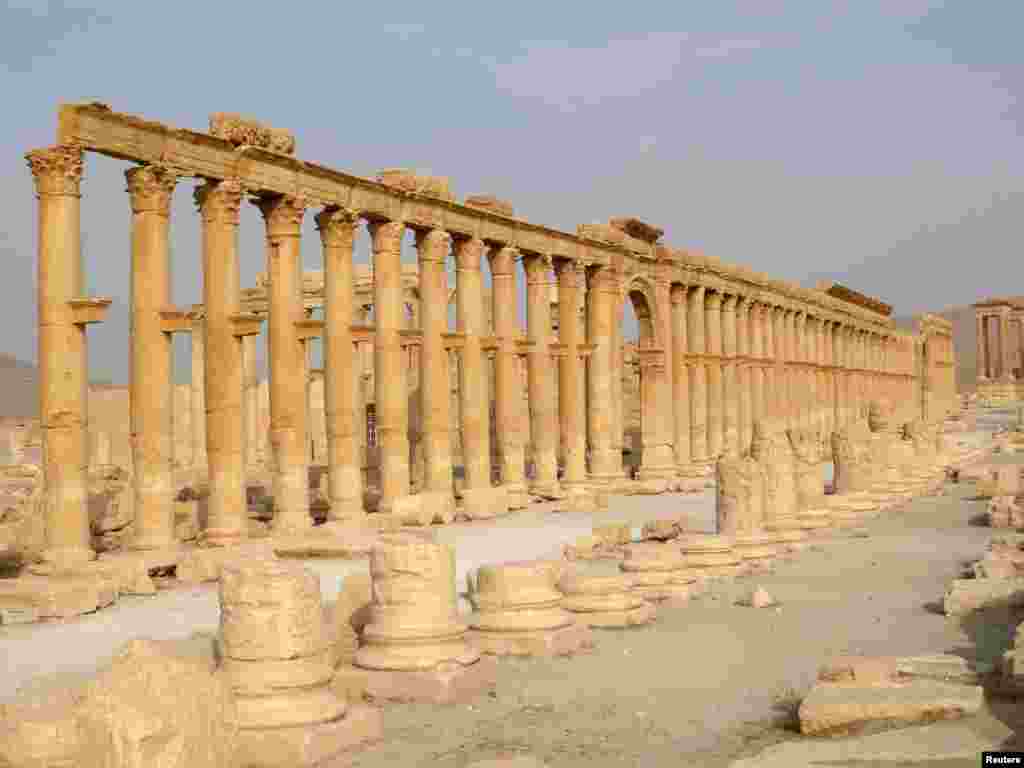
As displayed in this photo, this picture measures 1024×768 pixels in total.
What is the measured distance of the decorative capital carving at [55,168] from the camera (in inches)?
715

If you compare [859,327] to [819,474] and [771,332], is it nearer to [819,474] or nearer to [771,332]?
[771,332]

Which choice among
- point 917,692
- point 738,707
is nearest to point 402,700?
point 738,707

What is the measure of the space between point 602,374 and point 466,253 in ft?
26.3

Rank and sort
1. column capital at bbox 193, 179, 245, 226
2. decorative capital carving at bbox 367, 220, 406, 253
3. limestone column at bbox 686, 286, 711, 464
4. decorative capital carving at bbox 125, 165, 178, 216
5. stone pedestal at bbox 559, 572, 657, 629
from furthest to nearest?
1. limestone column at bbox 686, 286, 711, 464
2. decorative capital carving at bbox 367, 220, 406, 253
3. column capital at bbox 193, 179, 245, 226
4. decorative capital carving at bbox 125, 165, 178, 216
5. stone pedestal at bbox 559, 572, 657, 629

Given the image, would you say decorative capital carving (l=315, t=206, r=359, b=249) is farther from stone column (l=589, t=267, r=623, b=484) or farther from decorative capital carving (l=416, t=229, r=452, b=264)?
stone column (l=589, t=267, r=623, b=484)

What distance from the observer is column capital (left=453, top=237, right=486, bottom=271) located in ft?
97.6

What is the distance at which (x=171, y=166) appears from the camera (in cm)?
2042

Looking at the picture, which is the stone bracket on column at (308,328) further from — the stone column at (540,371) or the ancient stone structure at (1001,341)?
the ancient stone structure at (1001,341)

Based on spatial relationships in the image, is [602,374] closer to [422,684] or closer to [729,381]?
[729,381]

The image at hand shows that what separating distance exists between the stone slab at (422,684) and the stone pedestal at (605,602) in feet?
10.0

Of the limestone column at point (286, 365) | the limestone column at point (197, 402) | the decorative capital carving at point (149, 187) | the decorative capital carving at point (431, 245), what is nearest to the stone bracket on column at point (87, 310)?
the decorative capital carving at point (149, 187)

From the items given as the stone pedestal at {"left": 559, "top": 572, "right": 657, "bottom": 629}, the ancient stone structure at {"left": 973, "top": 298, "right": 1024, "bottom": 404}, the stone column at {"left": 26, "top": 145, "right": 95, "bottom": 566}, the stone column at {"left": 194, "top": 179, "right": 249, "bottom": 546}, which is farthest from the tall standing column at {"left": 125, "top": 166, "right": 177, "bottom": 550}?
the ancient stone structure at {"left": 973, "top": 298, "right": 1024, "bottom": 404}

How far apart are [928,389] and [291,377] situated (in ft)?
216

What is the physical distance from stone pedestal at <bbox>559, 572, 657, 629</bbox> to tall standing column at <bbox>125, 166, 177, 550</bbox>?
Answer: 26.7ft
